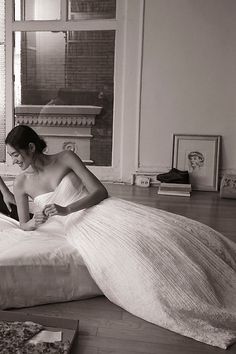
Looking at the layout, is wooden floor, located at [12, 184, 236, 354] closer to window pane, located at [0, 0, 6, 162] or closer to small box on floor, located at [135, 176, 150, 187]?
small box on floor, located at [135, 176, 150, 187]

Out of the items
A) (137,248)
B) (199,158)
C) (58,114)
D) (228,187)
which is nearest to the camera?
(137,248)

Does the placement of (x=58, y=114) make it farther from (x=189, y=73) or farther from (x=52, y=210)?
(x=52, y=210)

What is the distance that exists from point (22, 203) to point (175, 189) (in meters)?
2.41

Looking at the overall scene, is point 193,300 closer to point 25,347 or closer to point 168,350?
point 168,350

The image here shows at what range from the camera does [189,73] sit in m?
4.63

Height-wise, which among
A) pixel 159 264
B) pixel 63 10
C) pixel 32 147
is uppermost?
pixel 63 10

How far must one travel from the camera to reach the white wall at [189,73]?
4.51 meters

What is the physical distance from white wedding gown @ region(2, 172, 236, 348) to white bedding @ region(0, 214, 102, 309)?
0.08 m

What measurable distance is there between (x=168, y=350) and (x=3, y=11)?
4563mm

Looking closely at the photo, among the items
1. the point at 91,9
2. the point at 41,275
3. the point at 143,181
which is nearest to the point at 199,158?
the point at 143,181

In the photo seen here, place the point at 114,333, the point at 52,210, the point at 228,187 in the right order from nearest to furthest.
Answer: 1. the point at 114,333
2. the point at 52,210
3. the point at 228,187

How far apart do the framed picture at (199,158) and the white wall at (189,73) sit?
0.27 ft

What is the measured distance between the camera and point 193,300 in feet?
5.78

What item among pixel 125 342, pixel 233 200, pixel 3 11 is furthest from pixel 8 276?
pixel 3 11
